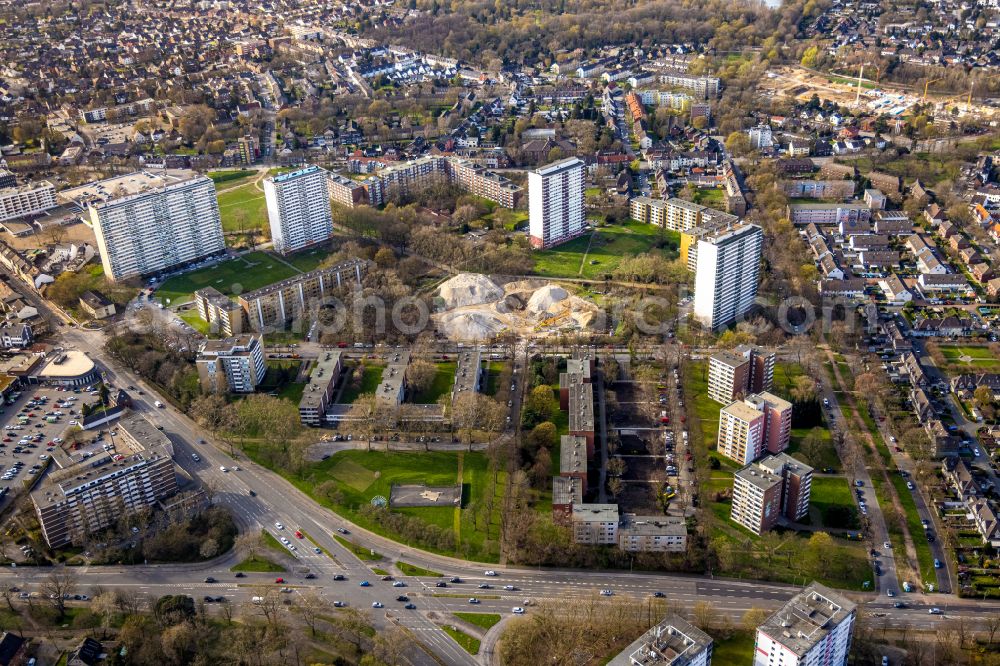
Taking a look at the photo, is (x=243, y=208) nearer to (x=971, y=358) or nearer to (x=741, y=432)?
(x=741, y=432)

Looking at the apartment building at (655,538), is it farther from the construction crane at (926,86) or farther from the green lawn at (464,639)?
the construction crane at (926,86)

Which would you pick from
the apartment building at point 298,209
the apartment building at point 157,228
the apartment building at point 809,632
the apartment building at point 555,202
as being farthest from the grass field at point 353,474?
the apartment building at point 157,228

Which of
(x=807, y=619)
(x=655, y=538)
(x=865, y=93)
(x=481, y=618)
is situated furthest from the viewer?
(x=865, y=93)

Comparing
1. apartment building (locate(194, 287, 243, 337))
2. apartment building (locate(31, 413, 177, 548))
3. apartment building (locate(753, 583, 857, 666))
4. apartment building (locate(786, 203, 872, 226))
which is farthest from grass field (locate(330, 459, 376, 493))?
apartment building (locate(786, 203, 872, 226))

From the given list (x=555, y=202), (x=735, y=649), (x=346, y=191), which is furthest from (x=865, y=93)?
(x=735, y=649)

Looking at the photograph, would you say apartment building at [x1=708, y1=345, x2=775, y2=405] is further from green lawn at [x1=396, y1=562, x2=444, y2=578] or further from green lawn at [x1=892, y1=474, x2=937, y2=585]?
green lawn at [x1=396, y1=562, x2=444, y2=578]

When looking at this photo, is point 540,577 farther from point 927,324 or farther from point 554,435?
point 927,324

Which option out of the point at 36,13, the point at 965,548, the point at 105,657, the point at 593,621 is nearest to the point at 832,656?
the point at 593,621
